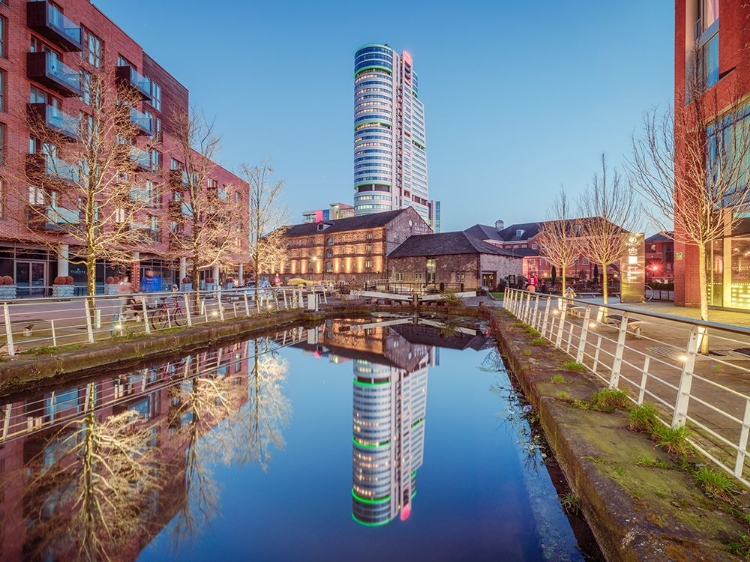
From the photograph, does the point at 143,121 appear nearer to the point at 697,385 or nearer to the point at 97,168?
the point at 97,168

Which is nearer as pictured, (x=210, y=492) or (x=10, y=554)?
(x=10, y=554)

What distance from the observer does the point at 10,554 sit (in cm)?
282

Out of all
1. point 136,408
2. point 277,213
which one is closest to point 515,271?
point 277,213

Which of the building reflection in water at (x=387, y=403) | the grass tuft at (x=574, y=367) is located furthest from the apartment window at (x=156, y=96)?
the grass tuft at (x=574, y=367)

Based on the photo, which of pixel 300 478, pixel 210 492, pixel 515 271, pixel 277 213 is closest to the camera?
pixel 210 492

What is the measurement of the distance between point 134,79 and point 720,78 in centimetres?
3128

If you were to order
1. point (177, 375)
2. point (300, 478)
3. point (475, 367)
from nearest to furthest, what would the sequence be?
point (300, 478) → point (177, 375) → point (475, 367)

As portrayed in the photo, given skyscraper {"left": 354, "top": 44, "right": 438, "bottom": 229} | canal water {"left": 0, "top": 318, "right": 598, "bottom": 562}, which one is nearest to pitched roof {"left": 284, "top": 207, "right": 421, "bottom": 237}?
canal water {"left": 0, "top": 318, "right": 598, "bottom": 562}

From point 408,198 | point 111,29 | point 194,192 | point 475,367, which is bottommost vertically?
point 475,367

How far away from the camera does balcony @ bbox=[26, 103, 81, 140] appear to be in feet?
60.0

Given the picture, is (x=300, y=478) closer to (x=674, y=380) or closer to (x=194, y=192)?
(x=674, y=380)

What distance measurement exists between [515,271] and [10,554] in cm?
4508

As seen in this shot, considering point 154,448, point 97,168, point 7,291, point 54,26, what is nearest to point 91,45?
point 54,26

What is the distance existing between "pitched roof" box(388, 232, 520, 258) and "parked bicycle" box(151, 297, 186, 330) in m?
29.6
